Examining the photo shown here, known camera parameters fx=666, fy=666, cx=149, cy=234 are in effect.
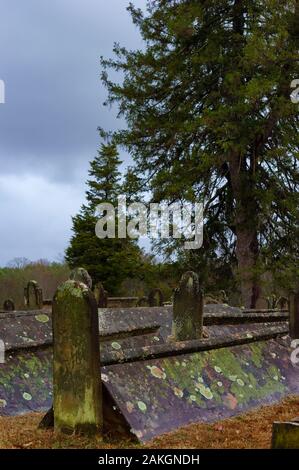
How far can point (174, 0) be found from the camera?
28484 millimetres

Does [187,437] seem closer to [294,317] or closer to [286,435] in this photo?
[286,435]

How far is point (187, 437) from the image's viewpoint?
5.72m

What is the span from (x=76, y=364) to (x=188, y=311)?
8.72 ft

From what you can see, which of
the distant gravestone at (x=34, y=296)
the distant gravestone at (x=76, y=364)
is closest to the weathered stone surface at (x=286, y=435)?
the distant gravestone at (x=76, y=364)

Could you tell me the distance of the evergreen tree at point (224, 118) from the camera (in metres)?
23.9

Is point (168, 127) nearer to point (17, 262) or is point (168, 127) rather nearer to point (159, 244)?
point (159, 244)

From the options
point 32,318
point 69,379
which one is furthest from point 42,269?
point 69,379

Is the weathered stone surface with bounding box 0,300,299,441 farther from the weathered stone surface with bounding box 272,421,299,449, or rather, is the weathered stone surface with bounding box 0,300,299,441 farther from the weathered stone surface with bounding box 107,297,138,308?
the weathered stone surface with bounding box 107,297,138,308

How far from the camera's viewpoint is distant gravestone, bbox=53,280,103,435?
223 inches

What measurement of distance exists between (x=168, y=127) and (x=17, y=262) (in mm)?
50116

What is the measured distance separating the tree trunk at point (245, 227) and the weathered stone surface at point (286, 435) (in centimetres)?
2050

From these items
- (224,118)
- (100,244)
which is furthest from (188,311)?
(100,244)

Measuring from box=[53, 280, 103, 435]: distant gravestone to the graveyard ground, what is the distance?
0.16 meters

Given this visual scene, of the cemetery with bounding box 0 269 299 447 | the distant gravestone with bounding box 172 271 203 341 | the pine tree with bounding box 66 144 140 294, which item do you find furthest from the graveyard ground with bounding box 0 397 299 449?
the pine tree with bounding box 66 144 140 294
